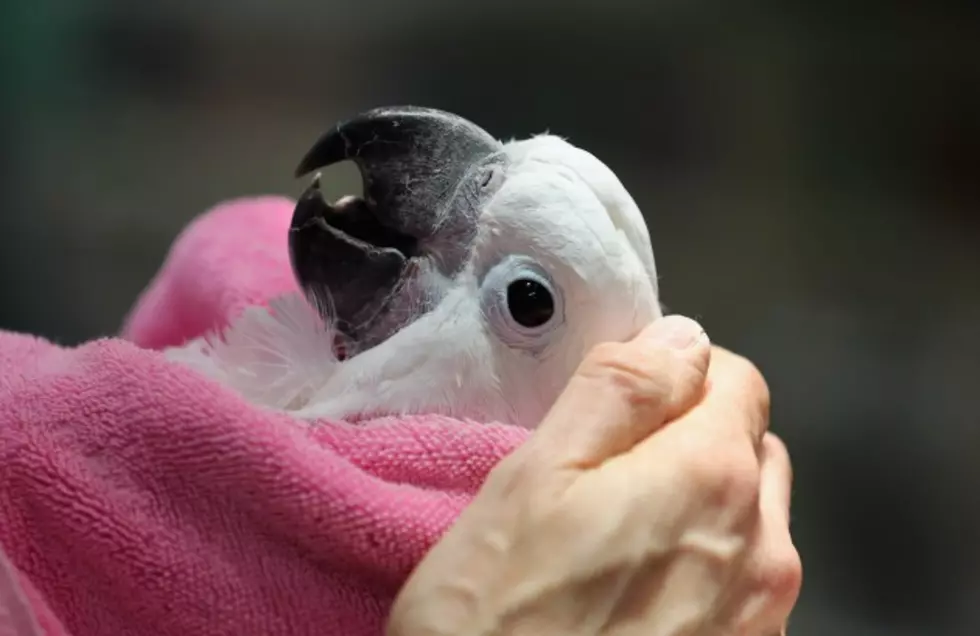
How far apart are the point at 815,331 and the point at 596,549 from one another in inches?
24.3

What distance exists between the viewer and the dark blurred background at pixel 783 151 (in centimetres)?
82

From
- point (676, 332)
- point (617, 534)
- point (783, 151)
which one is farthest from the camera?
point (783, 151)

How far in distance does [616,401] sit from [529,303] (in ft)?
0.30

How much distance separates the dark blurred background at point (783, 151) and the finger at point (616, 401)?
40cm

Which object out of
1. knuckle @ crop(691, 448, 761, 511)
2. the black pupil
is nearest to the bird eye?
the black pupil

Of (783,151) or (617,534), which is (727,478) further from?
(783,151)

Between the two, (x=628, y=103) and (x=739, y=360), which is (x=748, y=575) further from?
Result: (x=628, y=103)

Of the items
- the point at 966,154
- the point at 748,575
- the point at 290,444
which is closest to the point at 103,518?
the point at 290,444

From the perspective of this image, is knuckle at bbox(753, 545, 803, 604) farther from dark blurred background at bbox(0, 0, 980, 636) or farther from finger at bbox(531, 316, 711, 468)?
dark blurred background at bbox(0, 0, 980, 636)

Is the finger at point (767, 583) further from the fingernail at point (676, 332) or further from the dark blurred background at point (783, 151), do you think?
the dark blurred background at point (783, 151)

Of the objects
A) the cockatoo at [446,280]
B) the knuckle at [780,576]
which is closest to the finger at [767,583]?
the knuckle at [780,576]

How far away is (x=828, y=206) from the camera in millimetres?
853

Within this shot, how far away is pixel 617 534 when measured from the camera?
0.31 meters

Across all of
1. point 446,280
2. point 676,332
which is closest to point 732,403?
point 676,332
